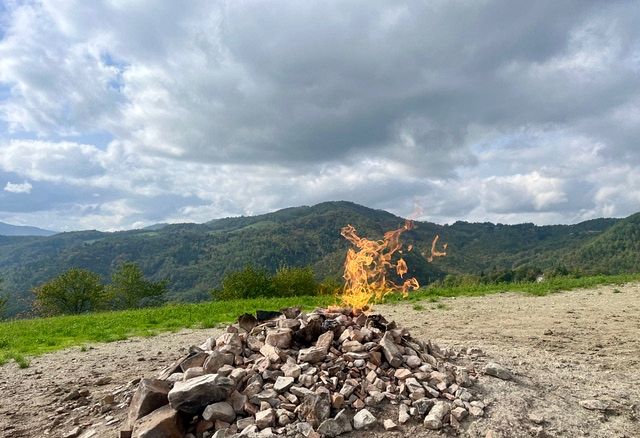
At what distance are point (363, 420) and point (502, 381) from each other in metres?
2.59

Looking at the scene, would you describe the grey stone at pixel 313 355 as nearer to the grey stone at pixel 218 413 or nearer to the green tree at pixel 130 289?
the grey stone at pixel 218 413

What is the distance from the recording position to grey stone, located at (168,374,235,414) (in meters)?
5.52

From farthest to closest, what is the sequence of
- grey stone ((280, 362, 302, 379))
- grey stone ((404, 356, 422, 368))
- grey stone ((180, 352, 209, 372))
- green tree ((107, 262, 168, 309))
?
green tree ((107, 262, 168, 309))
grey stone ((180, 352, 209, 372))
grey stone ((404, 356, 422, 368))
grey stone ((280, 362, 302, 379))

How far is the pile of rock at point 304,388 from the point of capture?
17.6 feet

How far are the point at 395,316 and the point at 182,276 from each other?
19210 cm

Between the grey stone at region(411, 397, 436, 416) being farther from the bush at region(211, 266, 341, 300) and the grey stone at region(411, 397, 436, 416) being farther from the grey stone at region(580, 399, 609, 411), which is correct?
the bush at region(211, 266, 341, 300)

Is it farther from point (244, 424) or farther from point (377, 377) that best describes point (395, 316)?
point (244, 424)

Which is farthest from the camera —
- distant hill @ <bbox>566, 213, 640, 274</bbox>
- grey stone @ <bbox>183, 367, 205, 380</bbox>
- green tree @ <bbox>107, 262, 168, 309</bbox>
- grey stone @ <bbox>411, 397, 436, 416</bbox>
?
distant hill @ <bbox>566, 213, 640, 274</bbox>

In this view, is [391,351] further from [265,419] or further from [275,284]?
[275,284]

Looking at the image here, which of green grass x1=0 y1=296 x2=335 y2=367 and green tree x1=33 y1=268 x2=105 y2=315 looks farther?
green tree x1=33 y1=268 x2=105 y2=315

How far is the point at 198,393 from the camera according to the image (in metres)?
5.55

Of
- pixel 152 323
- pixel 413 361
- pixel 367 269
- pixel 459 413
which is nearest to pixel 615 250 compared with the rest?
pixel 152 323

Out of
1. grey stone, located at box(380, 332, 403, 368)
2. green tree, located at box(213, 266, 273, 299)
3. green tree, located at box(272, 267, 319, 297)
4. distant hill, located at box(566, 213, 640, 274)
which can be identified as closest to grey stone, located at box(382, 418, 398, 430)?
grey stone, located at box(380, 332, 403, 368)

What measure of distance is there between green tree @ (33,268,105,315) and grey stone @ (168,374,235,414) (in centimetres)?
5125
